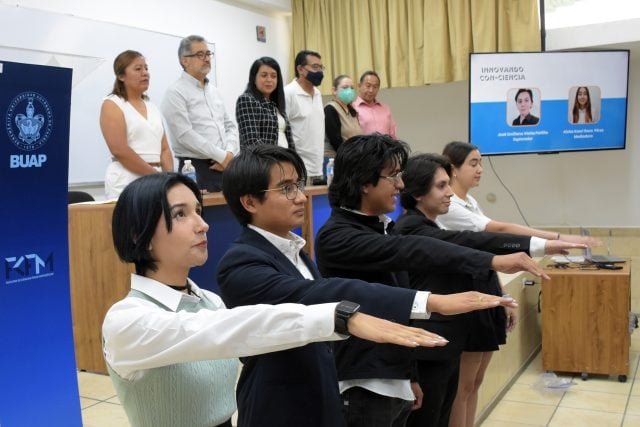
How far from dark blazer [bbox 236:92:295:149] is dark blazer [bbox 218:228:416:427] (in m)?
2.60

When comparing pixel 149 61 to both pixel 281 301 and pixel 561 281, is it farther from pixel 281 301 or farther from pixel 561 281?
pixel 281 301

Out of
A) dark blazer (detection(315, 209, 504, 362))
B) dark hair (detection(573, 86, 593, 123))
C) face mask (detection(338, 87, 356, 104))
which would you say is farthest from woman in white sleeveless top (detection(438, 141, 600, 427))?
dark hair (detection(573, 86, 593, 123))

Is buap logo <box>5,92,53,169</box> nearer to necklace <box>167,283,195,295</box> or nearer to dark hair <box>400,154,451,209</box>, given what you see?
necklace <box>167,283,195,295</box>

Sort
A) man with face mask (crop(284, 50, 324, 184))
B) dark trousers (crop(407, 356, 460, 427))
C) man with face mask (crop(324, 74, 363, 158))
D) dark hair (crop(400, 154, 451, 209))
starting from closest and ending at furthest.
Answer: dark trousers (crop(407, 356, 460, 427))
dark hair (crop(400, 154, 451, 209))
man with face mask (crop(284, 50, 324, 184))
man with face mask (crop(324, 74, 363, 158))

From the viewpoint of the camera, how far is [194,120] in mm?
4055

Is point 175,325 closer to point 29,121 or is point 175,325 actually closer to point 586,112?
point 29,121

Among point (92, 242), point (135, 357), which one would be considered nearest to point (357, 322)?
point (135, 357)

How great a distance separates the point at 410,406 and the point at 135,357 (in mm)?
1011

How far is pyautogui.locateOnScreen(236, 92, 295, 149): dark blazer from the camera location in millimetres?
4047

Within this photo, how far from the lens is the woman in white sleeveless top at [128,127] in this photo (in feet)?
11.1

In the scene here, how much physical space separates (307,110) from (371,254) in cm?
307

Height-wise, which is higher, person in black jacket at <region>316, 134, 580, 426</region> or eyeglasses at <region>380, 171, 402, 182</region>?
eyeglasses at <region>380, 171, 402, 182</region>

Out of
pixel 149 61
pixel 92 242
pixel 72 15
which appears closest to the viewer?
pixel 92 242

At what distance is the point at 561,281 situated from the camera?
473 centimetres
